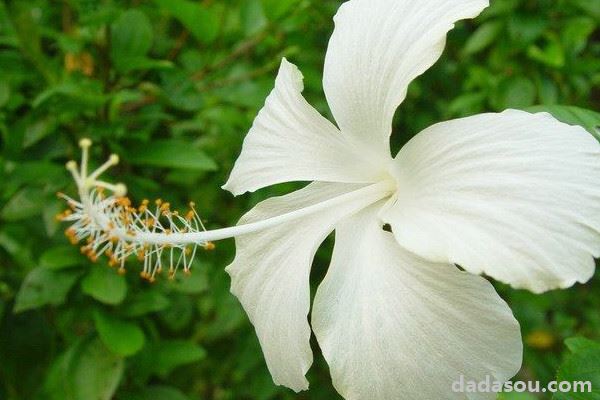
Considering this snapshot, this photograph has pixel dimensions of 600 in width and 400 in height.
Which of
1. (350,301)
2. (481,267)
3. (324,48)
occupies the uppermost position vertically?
(481,267)

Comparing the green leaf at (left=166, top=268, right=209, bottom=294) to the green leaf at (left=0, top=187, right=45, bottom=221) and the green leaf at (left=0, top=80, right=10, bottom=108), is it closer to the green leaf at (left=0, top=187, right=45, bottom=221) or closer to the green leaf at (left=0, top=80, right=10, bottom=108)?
the green leaf at (left=0, top=187, right=45, bottom=221)

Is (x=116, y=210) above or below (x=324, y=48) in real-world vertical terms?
above

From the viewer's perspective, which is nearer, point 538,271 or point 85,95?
point 538,271

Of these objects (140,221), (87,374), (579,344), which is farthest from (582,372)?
(87,374)

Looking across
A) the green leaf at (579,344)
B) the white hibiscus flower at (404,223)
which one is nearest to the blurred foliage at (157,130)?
the green leaf at (579,344)

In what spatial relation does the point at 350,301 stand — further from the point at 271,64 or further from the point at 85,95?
the point at 271,64

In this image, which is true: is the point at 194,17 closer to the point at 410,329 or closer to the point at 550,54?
the point at 550,54

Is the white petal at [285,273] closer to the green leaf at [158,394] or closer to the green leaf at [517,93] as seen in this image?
the green leaf at [158,394]

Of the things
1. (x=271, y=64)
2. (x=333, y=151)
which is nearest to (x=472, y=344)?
(x=333, y=151)
